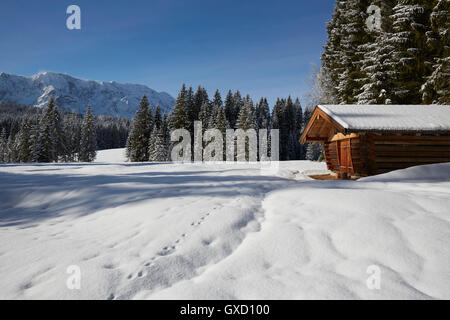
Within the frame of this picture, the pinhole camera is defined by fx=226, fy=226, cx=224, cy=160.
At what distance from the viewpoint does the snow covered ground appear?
2484 millimetres

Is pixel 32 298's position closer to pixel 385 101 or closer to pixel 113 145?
pixel 385 101

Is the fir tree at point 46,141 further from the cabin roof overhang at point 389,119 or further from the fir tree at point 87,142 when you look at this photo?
the cabin roof overhang at point 389,119

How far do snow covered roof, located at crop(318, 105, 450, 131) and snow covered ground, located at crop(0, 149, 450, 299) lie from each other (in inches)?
207

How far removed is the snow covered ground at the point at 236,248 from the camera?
248cm

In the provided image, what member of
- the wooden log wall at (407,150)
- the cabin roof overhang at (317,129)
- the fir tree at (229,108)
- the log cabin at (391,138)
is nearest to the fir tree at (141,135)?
the fir tree at (229,108)

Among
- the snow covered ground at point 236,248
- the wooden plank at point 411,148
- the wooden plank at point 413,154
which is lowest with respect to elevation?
the snow covered ground at point 236,248

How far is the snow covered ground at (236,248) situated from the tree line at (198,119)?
27.0 m

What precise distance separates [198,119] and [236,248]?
47372mm

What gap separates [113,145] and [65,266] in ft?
335

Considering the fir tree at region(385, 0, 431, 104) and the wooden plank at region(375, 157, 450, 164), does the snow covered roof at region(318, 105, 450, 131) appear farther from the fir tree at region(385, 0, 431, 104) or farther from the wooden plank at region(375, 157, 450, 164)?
the fir tree at region(385, 0, 431, 104)

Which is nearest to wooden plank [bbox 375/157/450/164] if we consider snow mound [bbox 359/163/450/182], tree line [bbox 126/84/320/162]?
snow mound [bbox 359/163/450/182]
